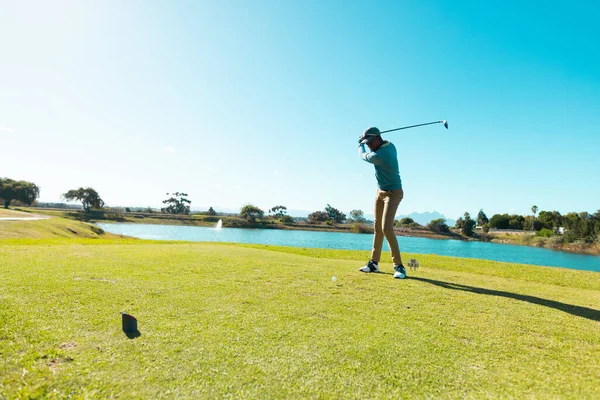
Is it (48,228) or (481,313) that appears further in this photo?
(48,228)

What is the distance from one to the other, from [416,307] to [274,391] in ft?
7.73

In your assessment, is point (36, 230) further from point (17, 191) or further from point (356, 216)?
point (356, 216)

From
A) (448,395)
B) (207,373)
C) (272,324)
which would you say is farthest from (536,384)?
(207,373)

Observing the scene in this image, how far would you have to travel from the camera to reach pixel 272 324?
109 inches

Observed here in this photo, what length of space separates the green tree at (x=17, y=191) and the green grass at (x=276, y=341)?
9518 cm

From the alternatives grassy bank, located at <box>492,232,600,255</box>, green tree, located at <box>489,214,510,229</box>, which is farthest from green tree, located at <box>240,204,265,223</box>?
green tree, located at <box>489,214,510,229</box>

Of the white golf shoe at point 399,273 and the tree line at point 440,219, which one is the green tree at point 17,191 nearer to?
the tree line at point 440,219

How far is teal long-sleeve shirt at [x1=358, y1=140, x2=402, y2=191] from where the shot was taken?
21.3 feet

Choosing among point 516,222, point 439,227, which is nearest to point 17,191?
Answer: point 439,227

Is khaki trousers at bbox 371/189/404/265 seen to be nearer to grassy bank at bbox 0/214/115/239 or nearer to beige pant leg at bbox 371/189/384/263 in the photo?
beige pant leg at bbox 371/189/384/263

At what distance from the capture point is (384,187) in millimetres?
6676

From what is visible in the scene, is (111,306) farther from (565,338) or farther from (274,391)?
(565,338)

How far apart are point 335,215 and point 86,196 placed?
111999mm

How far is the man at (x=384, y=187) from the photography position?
252 inches
